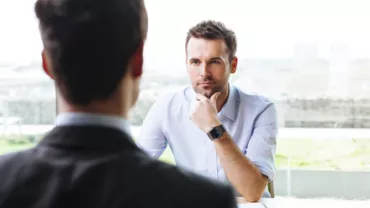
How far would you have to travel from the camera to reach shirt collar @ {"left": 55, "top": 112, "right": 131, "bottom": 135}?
0.62 m

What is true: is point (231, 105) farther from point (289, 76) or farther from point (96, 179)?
point (96, 179)

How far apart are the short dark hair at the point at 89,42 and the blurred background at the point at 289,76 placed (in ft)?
6.43

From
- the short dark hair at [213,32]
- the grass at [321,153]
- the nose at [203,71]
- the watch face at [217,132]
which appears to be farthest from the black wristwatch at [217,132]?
the grass at [321,153]

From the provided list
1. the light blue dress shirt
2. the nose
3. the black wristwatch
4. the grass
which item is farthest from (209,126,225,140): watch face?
the grass

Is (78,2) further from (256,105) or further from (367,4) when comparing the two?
(367,4)

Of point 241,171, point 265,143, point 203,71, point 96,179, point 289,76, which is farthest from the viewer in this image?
point 289,76

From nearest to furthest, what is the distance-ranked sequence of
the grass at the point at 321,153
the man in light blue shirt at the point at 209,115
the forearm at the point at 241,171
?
the forearm at the point at 241,171 < the man in light blue shirt at the point at 209,115 < the grass at the point at 321,153

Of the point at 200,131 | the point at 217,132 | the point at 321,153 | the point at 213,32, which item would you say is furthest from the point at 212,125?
the point at 321,153

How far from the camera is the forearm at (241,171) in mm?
1676

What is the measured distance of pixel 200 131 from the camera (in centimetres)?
191

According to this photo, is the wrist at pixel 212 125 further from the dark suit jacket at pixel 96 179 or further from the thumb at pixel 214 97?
the dark suit jacket at pixel 96 179

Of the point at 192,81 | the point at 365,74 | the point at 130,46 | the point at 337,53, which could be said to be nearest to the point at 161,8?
the point at 192,81

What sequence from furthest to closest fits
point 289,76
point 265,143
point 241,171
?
point 289,76, point 265,143, point 241,171

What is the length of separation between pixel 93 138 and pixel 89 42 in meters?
0.12
